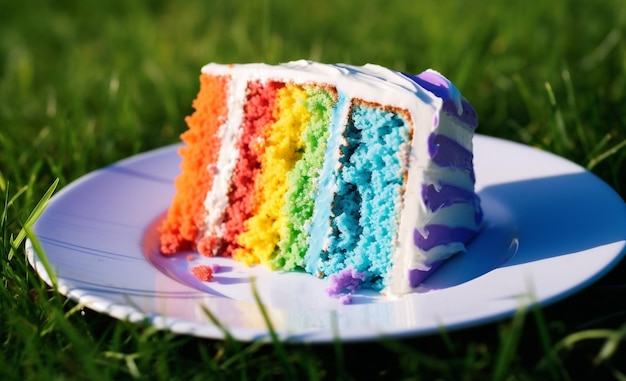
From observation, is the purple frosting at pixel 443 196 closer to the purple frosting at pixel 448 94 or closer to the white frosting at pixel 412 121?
the white frosting at pixel 412 121

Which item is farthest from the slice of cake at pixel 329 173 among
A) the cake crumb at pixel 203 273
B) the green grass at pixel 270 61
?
the green grass at pixel 270 61

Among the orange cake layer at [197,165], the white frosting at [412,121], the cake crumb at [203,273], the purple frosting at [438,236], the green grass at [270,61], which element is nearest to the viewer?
the green grass at [270,61]

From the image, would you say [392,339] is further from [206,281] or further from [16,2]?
[16,2]

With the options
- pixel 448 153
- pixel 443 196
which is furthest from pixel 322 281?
pixel 448 153

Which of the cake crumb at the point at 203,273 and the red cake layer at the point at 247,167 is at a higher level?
the red cake layer at the point at 247,167

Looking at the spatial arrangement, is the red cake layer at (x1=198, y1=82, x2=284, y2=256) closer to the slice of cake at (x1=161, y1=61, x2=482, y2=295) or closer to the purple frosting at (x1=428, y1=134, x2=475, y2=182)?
the slice of cake at (x1=161, y1=61, x2=482, y2=295)

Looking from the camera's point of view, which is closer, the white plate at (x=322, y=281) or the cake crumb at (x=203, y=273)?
the white plate at (x=322, y=281)

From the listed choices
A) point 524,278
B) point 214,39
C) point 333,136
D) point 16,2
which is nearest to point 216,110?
point 333,136
